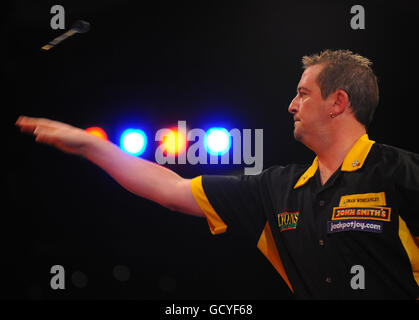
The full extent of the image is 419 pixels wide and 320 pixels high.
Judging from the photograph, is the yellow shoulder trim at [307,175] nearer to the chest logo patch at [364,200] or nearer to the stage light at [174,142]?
the chest logo patch at [364,200]

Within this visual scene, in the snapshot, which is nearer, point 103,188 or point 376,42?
point 376,42

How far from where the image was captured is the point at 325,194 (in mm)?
2000

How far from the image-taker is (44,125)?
205 cm

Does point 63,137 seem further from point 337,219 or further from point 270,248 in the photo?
point 337,219

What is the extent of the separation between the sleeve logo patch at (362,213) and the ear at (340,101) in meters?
0.45

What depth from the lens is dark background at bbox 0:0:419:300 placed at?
2584 millimetres

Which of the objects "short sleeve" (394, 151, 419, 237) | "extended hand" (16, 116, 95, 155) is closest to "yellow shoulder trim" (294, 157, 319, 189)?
"short sleeve" (394, 151, 419, 237)

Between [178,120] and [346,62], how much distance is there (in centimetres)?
98

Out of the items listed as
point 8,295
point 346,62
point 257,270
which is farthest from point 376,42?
point 8,295

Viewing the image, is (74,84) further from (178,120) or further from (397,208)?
(397,208)

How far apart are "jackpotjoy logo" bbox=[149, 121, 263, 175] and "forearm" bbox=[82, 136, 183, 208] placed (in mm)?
446

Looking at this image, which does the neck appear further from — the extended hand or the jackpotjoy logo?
the extended hand

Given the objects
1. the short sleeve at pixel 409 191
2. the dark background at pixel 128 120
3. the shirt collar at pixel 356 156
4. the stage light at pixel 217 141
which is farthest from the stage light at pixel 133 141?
the short sleeve at pixel 409 191

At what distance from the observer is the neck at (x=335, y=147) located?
2058 mm
